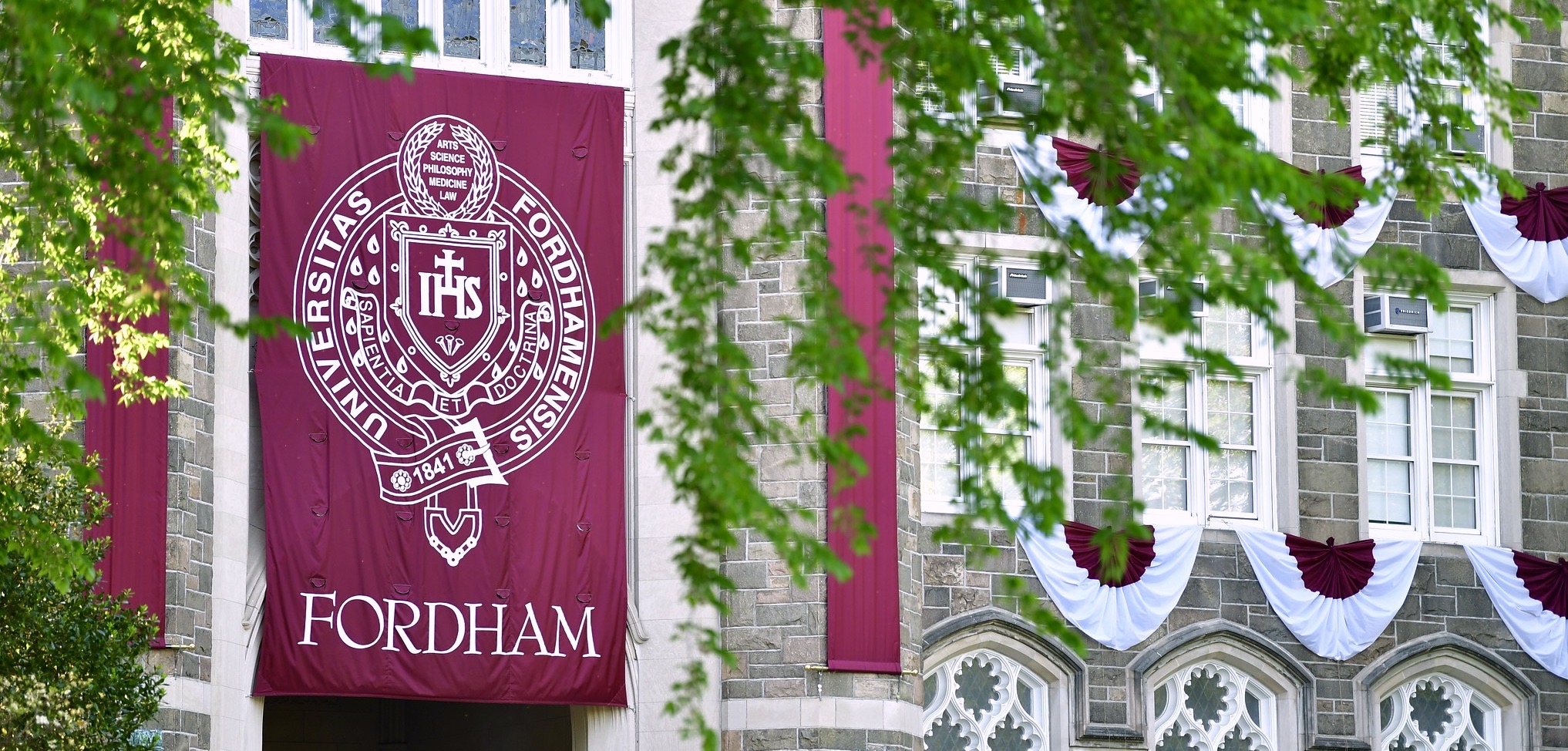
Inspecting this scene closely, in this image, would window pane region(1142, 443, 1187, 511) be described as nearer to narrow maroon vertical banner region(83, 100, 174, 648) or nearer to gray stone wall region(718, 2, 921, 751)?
gray stone wall region(718, 2, 921, 751)

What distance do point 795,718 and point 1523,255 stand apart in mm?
8365

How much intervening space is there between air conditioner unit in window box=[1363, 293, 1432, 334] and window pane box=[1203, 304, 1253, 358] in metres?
1.07

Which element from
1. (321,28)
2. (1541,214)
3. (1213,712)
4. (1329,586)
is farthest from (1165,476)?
(321,28)

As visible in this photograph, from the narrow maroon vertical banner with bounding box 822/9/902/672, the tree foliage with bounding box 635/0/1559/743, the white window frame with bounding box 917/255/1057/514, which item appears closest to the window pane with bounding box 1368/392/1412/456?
the white window frame with bounding box 917/255/1057/514

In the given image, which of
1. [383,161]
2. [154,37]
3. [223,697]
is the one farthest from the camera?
[383,161]

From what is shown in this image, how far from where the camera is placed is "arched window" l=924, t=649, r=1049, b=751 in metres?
19.2

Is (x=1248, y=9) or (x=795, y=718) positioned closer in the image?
(x=1248, y=9)

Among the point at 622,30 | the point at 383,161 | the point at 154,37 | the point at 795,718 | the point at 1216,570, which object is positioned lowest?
the point at 795,718

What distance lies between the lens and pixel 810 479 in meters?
17.7

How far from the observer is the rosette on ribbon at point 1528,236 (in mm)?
21234

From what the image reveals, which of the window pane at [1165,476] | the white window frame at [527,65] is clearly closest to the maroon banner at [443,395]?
the white window frame at [527,65]

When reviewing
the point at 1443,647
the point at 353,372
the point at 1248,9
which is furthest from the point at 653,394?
the point at 1248,9

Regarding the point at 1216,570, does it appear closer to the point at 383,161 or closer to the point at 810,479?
the point at 810,479

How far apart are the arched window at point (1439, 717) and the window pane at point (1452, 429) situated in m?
1.96
